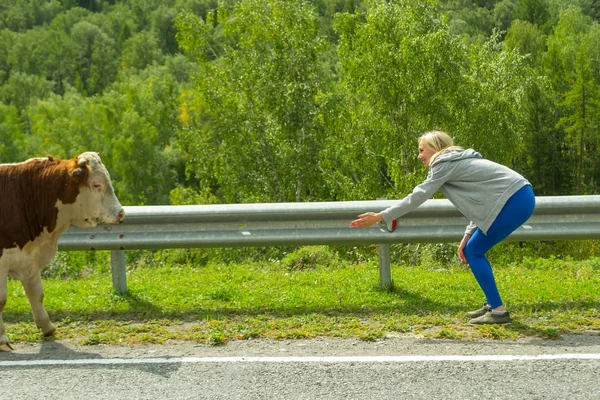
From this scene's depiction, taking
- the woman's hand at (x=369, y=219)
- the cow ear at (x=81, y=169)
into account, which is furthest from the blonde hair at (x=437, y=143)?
the cow ear at (x=81, y=169)

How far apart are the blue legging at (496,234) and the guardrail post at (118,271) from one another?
11.1ft

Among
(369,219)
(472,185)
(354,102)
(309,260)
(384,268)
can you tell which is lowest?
(309,260)

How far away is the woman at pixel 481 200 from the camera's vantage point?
645cm

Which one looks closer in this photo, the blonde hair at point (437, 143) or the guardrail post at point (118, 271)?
the blonde hair at point (437, 143)

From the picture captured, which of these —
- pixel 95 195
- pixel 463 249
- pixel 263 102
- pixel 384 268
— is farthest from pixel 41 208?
pixel 263 102

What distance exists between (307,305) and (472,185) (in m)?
1.91

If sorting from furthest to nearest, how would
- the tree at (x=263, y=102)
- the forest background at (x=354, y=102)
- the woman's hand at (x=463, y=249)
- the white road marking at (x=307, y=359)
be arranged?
the tree at (x=263, y=102)
the forest background at (x=354, y=102)
the woman's hand at (x=463, y=249)
the white road marking at (x=307, y=359)

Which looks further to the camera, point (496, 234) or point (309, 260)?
point (309, 260)

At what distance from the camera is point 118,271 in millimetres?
7980

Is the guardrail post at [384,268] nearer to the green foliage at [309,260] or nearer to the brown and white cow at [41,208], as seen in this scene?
the green foliage at [309,260]

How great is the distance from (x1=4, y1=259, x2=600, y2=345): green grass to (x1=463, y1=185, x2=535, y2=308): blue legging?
13.9 inches

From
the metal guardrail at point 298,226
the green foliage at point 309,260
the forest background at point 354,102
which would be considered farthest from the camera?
the forest background at point 354,102

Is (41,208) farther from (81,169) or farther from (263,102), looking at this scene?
(263,102)

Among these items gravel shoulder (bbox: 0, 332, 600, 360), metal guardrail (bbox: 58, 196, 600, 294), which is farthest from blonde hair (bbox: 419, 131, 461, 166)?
gravel shoulder (bbox: 0, 332, 600, 360)
